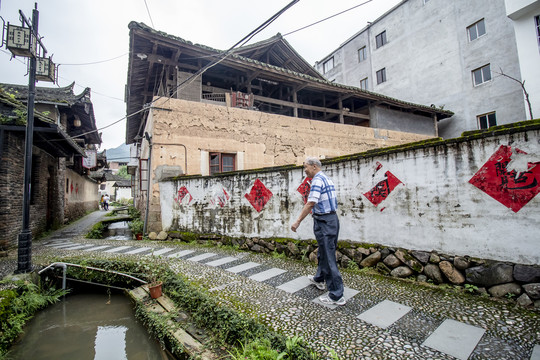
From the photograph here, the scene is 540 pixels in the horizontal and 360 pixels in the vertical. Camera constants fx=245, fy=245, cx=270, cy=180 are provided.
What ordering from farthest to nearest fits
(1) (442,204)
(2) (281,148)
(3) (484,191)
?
(2) (281,148) → (1) (442,204) → (3) (484,191)

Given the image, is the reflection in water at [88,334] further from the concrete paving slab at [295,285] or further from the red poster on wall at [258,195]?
the red poster on wall at [258,195]

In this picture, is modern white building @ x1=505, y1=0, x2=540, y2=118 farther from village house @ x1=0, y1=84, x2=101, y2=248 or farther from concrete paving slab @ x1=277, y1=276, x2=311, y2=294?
village house @ x1=0, y1=84, x2=101, y2=248

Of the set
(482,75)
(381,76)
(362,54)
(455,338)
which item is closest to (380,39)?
(362,54)

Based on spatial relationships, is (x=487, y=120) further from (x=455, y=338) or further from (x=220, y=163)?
(x=455, y=338)

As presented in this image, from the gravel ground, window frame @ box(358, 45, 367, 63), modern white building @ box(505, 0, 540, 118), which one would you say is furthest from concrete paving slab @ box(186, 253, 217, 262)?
window frame @ box(358, 45, 367, 63)

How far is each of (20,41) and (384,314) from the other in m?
7.06

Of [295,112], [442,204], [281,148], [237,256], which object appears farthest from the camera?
[295,112]

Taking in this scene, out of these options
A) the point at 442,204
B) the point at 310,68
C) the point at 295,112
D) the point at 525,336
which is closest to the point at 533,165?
the point at 442,204

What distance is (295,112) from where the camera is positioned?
1080 centimetres

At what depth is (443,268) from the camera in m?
3.30

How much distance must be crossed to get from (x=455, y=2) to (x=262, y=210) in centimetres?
1998

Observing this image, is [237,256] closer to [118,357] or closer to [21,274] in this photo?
[118,357]

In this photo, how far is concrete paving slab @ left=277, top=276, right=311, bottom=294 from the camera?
3.40 metres

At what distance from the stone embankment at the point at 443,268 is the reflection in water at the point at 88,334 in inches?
116
